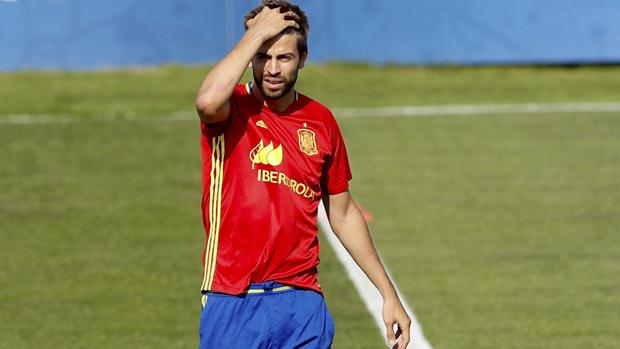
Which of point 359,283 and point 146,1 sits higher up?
point 146,1

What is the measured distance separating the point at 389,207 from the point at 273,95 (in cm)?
822

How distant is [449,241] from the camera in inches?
487

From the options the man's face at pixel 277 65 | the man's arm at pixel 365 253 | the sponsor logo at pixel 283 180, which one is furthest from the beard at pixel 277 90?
the man's arm at pixel 365 253

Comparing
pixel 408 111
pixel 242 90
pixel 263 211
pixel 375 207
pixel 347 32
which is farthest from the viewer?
pixel 347 32

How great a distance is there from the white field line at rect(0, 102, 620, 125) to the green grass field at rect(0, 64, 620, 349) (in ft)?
0.41

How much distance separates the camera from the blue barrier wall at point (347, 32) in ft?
69.3

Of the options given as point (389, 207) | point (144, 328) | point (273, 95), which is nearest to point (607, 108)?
point (389, 207)

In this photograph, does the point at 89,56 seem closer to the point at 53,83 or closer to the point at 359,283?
the point at 53,83

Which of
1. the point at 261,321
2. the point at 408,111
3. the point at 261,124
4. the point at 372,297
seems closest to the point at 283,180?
the point at 261,124

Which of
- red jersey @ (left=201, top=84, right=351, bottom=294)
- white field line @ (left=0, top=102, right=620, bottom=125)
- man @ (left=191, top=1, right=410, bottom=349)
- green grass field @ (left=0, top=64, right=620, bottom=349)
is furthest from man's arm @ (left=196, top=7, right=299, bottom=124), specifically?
white field line @ (left=0, top=102, right=620, bottom=125)

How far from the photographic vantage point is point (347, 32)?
21406 mm

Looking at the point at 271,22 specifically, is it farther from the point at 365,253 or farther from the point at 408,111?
the point at 408,111

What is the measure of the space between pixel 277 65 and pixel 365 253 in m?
0.96

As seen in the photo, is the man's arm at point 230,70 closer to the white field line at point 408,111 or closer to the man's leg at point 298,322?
the man's leg at point 298,322
